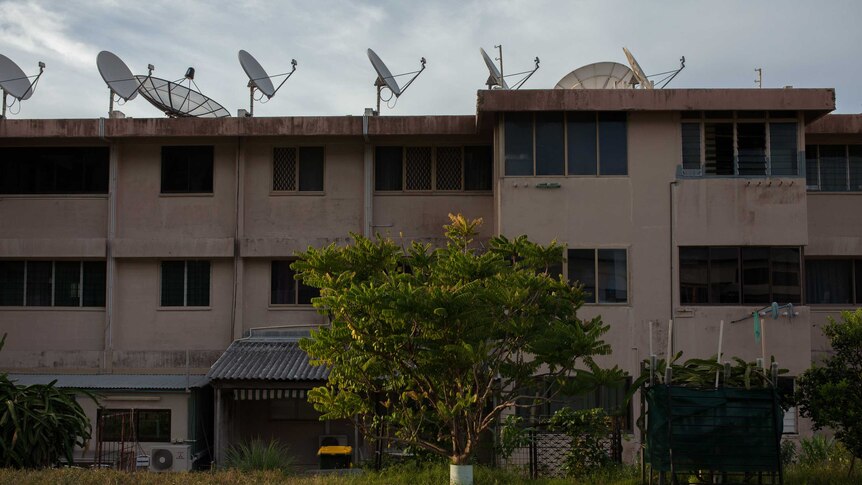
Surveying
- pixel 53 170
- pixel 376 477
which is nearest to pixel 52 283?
pixel 53 170

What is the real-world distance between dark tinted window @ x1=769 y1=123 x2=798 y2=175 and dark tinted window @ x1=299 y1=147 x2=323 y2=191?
1113 centimetres

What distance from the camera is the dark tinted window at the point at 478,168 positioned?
2339 cm

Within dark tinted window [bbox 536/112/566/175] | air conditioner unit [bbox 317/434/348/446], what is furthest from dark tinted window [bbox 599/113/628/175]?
air conditioner unit [bbox 317/434/348/446]

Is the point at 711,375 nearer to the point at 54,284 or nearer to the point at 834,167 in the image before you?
the point at 834,167

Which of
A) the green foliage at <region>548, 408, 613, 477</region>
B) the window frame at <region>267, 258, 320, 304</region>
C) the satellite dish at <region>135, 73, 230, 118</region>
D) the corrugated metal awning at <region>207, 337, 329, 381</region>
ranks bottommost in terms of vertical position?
the green foliage at <region>548, 408, 613, 477</region>

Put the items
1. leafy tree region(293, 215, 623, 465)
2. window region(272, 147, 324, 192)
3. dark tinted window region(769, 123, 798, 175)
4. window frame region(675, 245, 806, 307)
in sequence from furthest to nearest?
window region(272, 147, 324, 192), dark tinted window region(769, 123, 798, 175), window frame region(675, 245, 806, 307), leafy tree region(293, 215, 623, 465)

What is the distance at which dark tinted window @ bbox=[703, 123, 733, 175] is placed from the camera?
68.4 feet

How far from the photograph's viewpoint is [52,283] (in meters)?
23.9

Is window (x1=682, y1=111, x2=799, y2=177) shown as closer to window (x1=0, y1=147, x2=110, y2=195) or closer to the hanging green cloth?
the hanging green cloth

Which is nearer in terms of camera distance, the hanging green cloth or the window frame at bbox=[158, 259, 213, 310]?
the hanging green cloth

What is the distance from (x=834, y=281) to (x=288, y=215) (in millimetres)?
14410

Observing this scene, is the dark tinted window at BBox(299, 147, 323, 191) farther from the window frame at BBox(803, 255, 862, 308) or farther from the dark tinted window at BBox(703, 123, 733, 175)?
the window frame at BBox(803, 255, 862, 308)

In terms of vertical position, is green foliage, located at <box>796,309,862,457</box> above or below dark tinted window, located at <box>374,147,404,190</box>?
below

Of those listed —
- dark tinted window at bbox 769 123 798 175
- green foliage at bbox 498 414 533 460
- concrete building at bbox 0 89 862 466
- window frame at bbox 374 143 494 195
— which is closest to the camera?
green foliage at bbox 498 414 533 460
